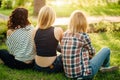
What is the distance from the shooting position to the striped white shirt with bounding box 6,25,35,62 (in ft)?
21.2

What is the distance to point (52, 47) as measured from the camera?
6.06 meters

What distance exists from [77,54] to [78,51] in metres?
0.05

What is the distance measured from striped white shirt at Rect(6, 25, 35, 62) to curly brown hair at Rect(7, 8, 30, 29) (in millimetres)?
→ 99

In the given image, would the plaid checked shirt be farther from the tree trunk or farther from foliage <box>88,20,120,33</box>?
the tree trunk

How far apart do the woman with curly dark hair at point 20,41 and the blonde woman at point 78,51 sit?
91 centimetres

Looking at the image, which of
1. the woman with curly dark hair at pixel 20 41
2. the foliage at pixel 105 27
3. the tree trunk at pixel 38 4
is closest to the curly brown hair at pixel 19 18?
the woman with curly dark hair at pixel 20 41

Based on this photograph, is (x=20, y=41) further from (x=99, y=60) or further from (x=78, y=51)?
(x=99, y=60)

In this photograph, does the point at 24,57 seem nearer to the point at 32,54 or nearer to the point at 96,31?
the point at 32,54

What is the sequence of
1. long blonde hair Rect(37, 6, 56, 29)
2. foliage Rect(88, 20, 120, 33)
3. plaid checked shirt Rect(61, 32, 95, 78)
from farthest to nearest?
foliage Rect(88, 20, 120, 33)
long blonde hair Rect(37, 6, 56, 29)
plaid checked shirt Rect(61, 32, 95, 78)

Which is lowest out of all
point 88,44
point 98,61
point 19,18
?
point 98,61

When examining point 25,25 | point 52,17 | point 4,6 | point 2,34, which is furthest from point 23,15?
point 4,6

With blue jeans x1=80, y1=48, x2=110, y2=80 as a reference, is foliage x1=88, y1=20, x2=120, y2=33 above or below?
below

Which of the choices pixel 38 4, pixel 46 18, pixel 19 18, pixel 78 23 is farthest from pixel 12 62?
pixel 38 4

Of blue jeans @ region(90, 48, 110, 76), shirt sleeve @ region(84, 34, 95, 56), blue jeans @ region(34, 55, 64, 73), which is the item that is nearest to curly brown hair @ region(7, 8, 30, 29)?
blue jeans @ region(34, 55, 64, 73)
